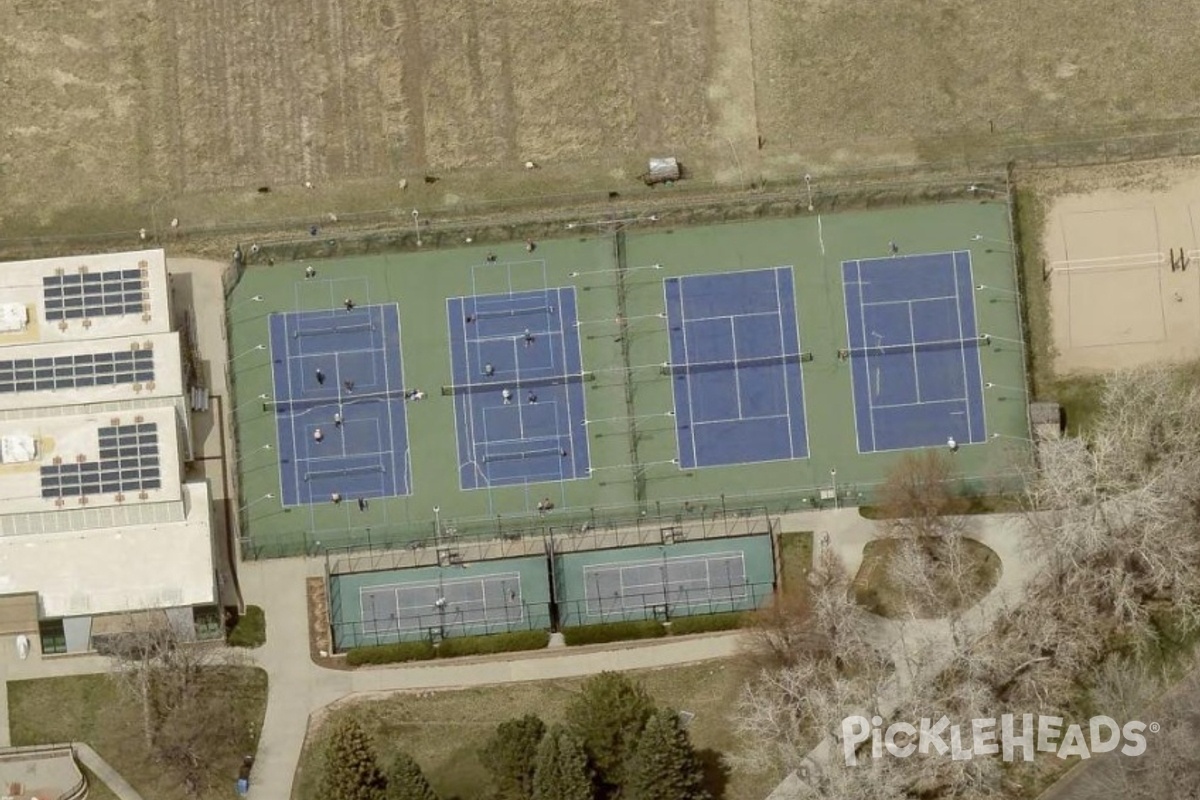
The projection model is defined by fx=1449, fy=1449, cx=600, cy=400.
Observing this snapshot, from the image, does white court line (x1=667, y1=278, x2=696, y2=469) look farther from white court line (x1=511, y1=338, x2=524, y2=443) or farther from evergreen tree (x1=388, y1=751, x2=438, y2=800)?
evergreen tree (x1=388, y1=751, x2=438, y2=800)

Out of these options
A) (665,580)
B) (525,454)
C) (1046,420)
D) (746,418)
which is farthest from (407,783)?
(1046,420)

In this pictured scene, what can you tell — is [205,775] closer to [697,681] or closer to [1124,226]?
[697,681]

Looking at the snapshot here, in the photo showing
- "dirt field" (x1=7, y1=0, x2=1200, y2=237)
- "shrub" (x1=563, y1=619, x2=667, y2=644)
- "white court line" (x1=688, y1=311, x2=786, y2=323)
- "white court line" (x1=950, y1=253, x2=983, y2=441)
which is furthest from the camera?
"dirt field" (x1=7, y1=0, x2=1200, y2=237)

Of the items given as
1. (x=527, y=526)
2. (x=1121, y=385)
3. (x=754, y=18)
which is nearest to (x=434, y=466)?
(x=527, y=526)

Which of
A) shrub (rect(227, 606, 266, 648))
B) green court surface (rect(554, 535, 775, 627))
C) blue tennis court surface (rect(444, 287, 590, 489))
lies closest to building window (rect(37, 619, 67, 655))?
shrub (rect(227, 606, 266, 648))

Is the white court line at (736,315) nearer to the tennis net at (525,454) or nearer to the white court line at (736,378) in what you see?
the white court line at (736,378)

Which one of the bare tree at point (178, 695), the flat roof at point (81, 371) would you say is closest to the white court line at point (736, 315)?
the flat roof at point (81, 371)

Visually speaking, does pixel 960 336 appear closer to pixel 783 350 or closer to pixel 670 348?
pixel 783 350
